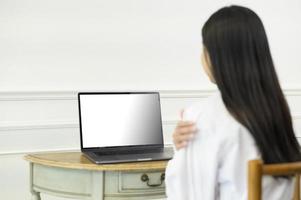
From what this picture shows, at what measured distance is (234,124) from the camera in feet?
3.52

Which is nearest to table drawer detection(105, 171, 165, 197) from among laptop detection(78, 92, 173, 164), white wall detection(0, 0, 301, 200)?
laptop detection(78, 92, 173, 164)

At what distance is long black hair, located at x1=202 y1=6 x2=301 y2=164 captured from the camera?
109 centimetres

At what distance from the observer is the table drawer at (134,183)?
1.78 meters

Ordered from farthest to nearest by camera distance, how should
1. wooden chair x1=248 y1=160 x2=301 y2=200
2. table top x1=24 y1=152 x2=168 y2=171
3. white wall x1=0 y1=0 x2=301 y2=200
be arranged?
white wall x1=0 y1=0 x2=301 y2=200
table top x1=24 y1=152 x2=168 y2=171
wooden chair x1=248 y1=160 x2=301 y2=200

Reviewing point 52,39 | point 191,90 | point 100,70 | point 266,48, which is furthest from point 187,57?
point 266,48

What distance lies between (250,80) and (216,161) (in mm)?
210

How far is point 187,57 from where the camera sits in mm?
2994

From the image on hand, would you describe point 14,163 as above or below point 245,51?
below

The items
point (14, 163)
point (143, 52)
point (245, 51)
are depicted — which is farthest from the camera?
point (143, 52)

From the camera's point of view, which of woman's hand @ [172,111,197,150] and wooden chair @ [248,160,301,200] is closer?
wooden chair @ [248,160,301,200]

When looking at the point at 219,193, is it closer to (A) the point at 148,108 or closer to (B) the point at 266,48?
(B) the point at 266,48

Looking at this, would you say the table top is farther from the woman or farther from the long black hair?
the long black hair

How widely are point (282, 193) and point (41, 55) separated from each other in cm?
185

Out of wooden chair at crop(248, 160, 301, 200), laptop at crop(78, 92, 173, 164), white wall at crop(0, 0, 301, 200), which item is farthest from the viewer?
white wall at crop(0, 0, 301, 200)
